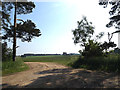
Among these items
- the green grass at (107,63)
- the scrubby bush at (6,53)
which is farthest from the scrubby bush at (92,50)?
the scrubby bush at (6,53)

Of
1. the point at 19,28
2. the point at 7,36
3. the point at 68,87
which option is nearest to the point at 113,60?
the point at 68,87

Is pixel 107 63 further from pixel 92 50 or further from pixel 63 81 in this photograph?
pixel 63 81

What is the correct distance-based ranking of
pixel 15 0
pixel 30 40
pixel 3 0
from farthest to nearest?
pixel 30 40
pixel 15 0
pixel 3 0

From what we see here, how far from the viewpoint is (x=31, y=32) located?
1666 centimetres

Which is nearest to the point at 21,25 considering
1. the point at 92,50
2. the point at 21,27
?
the point at 21,27

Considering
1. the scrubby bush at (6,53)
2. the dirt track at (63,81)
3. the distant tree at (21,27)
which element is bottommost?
the dirt track at (63,81)

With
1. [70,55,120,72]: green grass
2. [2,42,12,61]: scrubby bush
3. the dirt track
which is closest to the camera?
the dirt track

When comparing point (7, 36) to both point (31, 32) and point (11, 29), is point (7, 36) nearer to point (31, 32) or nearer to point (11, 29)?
point (11, 29)

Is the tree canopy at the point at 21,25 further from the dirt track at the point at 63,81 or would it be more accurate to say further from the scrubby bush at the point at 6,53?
the dirt track at the point at 63,81

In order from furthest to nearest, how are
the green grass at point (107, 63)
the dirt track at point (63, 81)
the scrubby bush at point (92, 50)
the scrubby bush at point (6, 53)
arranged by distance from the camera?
the scrubby bush at point (92, 50) → the scrubby bush at point (6, 53) → the green grass at point (107, 63) → the dirt track at point (63, 81)

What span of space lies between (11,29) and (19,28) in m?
1.13

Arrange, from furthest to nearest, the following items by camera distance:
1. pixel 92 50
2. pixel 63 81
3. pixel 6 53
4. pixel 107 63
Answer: pixel 92 50 < pixel 6 53 < pixel 107 63 < pixel 63 81

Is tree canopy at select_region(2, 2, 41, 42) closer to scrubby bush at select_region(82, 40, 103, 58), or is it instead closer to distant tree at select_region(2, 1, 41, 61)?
distant tree at select_region(2, 1, 41, 61)

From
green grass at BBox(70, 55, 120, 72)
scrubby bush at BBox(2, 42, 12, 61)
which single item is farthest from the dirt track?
scrubby bush at BBox(2, 42, 12, 61)
